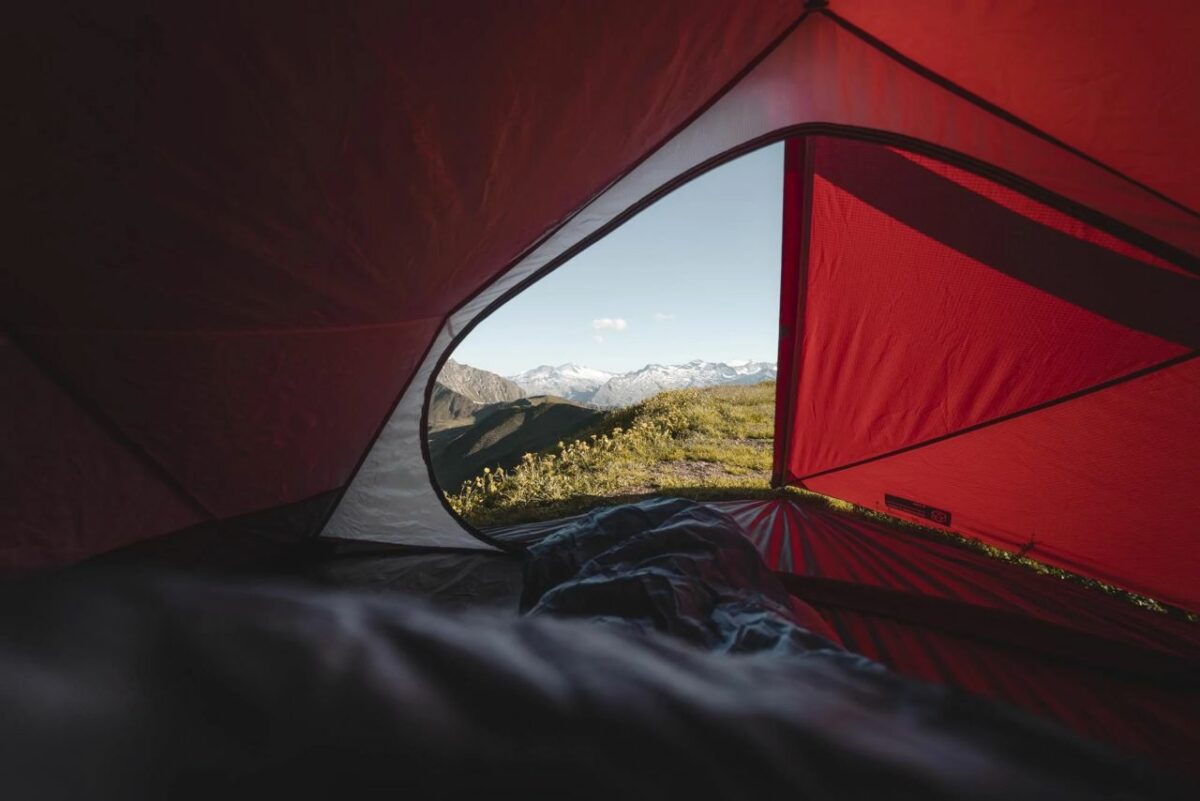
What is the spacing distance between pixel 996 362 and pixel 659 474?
9.61 ft

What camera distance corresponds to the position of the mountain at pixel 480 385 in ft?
324

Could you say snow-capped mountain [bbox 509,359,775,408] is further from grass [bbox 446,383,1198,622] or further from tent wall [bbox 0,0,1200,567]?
tent wall [bbox 0,0,1200,567]

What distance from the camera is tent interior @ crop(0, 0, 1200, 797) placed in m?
0.27

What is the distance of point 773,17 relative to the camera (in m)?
1.57

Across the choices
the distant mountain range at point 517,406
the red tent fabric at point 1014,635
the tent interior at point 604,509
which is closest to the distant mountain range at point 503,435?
the distant mountain range at point 517,406

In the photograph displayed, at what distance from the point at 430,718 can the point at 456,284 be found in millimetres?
1681

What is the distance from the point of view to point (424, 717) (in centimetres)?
27

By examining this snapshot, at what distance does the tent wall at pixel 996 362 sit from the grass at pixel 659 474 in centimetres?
30

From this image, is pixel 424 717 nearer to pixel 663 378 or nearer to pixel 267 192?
pixel 267 192

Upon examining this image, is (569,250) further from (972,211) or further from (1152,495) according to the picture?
(1152,495)

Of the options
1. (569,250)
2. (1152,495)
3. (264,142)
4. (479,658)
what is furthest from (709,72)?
(1152,495)

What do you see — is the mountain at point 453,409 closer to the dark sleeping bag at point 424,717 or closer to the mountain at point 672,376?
the mountain at point 672,376

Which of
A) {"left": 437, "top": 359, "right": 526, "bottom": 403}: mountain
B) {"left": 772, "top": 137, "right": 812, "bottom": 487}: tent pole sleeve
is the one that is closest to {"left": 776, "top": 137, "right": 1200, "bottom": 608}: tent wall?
{"left": 772, "top": 137, "right": 812, "bottom": 487}: tent pole sleeve

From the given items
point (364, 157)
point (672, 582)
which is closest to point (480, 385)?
point (364, 157)
